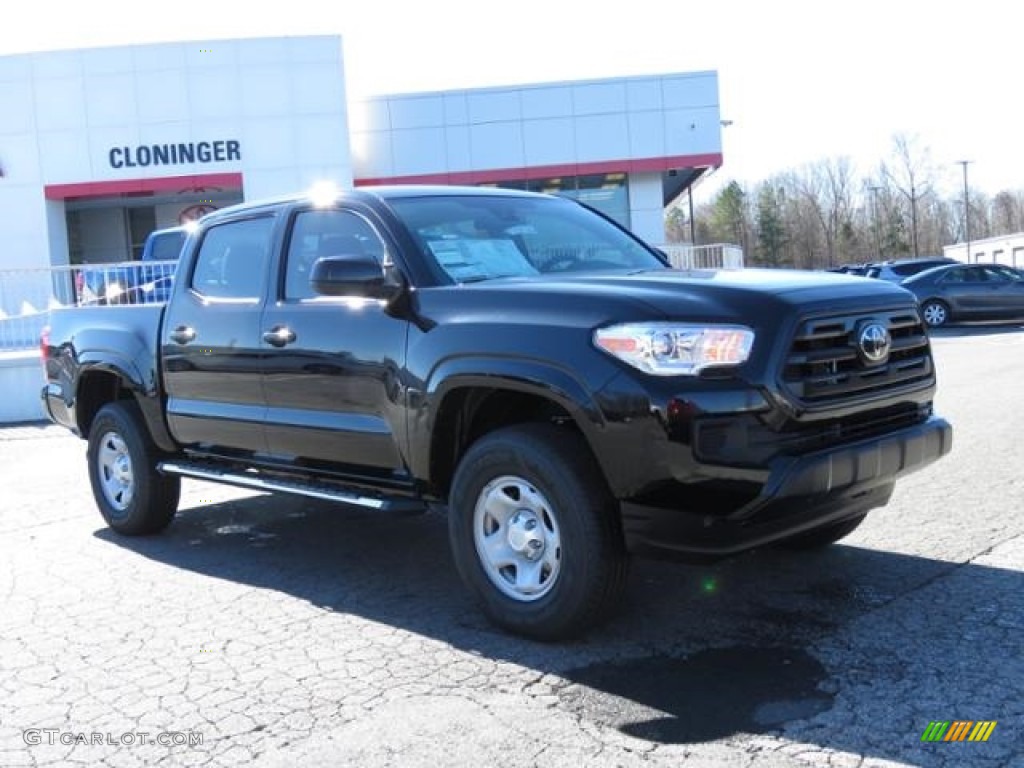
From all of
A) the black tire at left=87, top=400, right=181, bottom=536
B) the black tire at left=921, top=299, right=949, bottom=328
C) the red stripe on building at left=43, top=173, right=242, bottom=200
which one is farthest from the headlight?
the red stripe on building at left=43, top=173, right=242, bottom=200

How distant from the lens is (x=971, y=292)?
2102cm

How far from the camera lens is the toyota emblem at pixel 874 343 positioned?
3.94 metres

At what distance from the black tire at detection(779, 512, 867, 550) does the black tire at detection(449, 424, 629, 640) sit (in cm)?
154

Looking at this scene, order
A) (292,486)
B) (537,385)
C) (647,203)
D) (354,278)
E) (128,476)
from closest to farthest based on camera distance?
(537,385), (354,278), (292,486), (128,476), (647,203)

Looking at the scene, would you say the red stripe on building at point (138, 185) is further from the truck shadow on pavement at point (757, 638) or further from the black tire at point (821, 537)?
the black tire at point (821, 537)

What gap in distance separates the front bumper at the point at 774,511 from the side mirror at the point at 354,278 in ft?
5.06

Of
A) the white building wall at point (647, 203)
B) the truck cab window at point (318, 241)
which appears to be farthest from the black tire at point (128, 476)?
the white building wall at point (647, 203)

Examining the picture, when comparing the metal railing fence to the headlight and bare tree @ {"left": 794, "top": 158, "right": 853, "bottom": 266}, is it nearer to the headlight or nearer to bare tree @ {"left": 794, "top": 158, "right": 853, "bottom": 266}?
the headlight

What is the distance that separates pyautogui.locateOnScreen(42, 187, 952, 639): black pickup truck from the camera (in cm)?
362

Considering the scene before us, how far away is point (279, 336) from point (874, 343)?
2.86 m

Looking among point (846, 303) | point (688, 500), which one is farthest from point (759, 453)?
point (846, 303)
